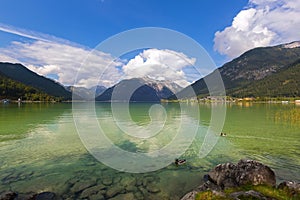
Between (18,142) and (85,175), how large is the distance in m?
16.5

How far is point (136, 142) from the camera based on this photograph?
29547 mm

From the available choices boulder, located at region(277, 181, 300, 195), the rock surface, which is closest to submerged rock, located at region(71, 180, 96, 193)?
the rock surface

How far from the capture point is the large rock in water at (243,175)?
39.7 ft

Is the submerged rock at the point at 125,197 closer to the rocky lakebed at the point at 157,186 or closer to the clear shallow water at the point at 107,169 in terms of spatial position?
the rocky lakebed at the point at 157,186

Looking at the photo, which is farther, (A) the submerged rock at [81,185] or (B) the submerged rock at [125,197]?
(A) the submerged rock at [81,185]

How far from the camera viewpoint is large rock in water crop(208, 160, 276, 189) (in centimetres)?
1209

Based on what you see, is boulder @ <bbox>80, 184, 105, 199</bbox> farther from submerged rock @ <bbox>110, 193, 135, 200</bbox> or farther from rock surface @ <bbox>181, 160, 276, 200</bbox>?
rock surface @ <bbox>181, 160, 276, 200</bbox>

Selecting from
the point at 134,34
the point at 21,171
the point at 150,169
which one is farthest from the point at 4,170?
the point at 134,34

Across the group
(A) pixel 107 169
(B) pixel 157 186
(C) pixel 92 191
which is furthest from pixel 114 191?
(A) pixel 107 169

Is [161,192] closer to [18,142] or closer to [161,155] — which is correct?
[161,155]

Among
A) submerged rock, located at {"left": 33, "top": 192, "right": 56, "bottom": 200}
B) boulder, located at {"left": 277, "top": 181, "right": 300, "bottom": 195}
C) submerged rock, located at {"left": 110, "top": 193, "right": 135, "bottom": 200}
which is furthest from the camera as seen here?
submerged rock, located at {"left": 110, "top": 193, "right": 135, "bottom": 200}

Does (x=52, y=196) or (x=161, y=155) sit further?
(x=161, y=155)

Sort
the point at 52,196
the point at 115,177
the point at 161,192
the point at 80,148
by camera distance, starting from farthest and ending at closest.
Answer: the point at 80,148 < the point at 115,177 < the point at 161,192 < the point at 52,196

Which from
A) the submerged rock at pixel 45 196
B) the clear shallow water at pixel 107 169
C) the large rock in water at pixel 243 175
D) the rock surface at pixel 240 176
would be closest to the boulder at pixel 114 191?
the clear shallow water at pixel 107 169
